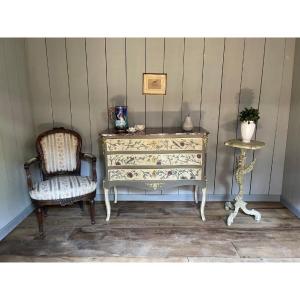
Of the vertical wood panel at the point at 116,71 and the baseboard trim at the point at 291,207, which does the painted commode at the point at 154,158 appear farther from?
the baseboard trim at the point at 291,207

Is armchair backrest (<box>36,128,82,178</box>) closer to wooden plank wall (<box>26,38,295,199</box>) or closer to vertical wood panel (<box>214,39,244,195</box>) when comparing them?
wooden plank wall (<box>26,38,295,199</box>)

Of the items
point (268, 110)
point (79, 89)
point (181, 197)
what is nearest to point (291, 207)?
point (268, 110)

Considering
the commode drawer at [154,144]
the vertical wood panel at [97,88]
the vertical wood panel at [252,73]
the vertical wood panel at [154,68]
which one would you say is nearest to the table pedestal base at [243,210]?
the commode drawer at [154,144]

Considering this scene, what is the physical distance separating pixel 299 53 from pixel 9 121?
10.7ft

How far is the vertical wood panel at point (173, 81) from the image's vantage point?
9.85 feet

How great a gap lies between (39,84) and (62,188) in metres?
1.39

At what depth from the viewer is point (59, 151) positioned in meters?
2.93

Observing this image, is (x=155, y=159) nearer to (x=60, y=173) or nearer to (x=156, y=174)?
(x=156, y=174)

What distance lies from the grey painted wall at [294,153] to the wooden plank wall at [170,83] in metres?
0.09

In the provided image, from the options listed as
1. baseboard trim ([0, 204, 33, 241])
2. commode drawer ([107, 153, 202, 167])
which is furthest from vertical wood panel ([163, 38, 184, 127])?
baseboard trim ([0, 204, 33, 241])

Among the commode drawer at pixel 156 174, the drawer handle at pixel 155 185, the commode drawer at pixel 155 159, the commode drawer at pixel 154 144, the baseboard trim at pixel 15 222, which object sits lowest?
the baseboard trim at pixel 15 222
